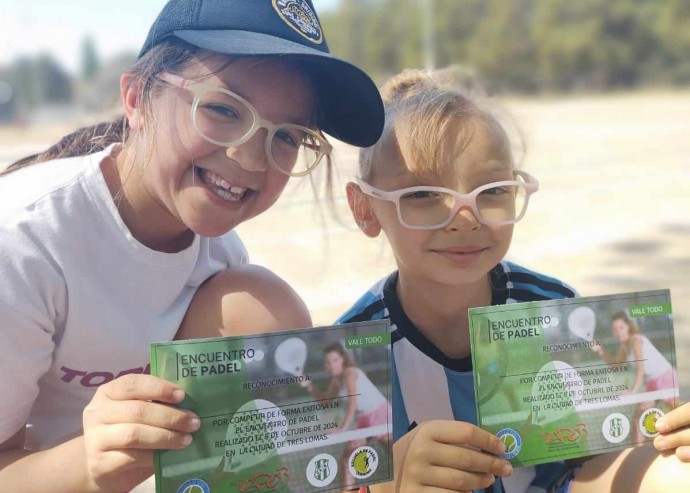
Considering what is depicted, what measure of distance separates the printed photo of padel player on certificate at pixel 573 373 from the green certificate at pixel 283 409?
0.58 ft

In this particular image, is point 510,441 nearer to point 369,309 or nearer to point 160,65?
point 369,309

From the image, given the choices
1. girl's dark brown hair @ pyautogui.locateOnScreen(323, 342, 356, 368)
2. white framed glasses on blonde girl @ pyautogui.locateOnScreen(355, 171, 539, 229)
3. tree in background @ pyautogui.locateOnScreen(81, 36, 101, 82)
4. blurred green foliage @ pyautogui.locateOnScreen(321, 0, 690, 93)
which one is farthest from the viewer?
tree in background @ pyautogui.locateOnScreen(81, 36, 101, 82)

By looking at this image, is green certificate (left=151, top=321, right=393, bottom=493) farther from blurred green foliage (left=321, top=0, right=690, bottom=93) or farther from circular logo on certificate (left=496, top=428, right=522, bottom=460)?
blurred green foliage (left=321, top=0, right=690, bottom=93)

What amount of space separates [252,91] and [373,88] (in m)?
0.22

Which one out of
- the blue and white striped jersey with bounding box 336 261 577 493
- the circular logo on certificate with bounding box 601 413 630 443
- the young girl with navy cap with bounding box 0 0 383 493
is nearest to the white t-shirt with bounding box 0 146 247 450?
the young girl with navy cap with bounding box 0 0 383 493

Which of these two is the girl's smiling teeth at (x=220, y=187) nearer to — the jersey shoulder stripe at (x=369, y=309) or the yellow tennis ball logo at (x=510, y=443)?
the jersey shoulder stripe at (x=369, y=309)

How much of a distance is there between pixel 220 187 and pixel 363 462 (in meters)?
0.51

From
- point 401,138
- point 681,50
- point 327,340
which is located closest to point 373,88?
point 401,138

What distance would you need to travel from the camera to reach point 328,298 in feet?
10.6

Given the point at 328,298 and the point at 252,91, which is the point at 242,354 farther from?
the point at 328,298

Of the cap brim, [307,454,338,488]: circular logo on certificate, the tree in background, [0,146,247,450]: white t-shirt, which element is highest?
the tree in background

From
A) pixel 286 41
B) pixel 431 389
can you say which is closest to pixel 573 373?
pixel 431 389

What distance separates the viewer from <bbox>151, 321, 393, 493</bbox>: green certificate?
39.6 inches

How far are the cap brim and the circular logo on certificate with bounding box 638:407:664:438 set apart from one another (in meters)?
0.67
